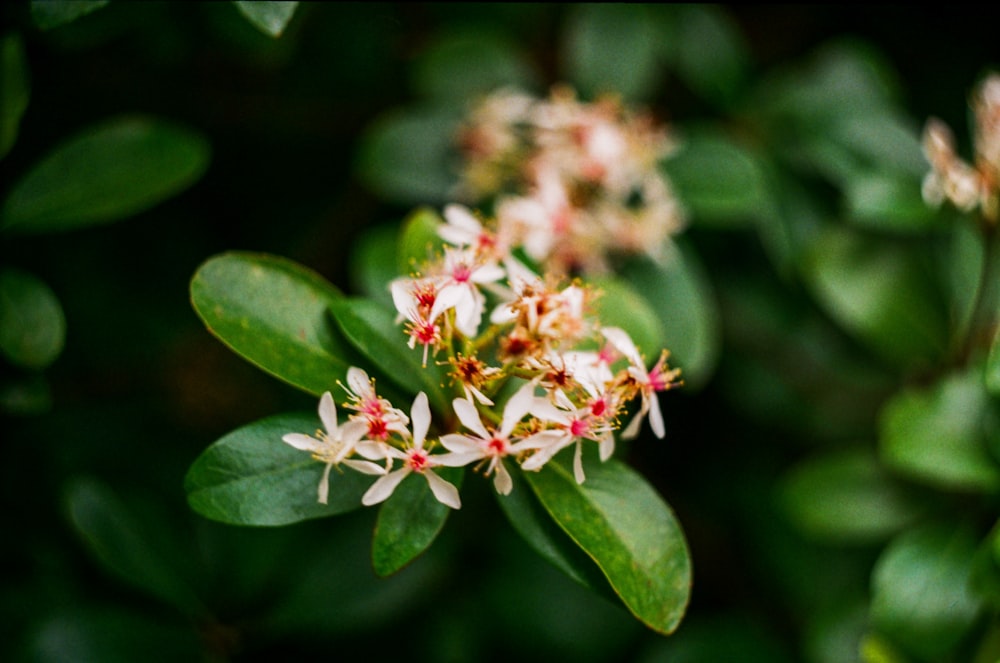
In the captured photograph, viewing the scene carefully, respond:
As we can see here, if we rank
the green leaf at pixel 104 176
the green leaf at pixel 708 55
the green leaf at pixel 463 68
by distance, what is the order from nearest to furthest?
the green leaf at pixel 104 176 < the green leaf at pixel 463 68 < the green leaf at pixel 708 55

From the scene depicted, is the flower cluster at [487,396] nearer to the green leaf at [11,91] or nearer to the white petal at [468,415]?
the white petal at [468,415]

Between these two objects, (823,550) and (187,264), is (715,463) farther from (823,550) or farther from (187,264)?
(187,264)

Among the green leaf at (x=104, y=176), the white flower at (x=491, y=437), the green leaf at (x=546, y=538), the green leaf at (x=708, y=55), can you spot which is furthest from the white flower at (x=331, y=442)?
the green leaf at (x=708, y=55)

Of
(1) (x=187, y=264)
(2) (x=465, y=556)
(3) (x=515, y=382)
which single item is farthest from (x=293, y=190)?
(3) (x=515, y=382)

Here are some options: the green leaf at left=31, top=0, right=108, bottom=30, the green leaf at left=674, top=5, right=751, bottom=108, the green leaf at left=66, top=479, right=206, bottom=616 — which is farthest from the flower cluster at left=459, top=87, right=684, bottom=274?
the green leaf at left=66, top=479, right=206, bottom=616

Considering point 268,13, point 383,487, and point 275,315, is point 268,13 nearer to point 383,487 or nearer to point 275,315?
point 275,315

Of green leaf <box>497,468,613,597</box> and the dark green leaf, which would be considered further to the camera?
the dark green leaf

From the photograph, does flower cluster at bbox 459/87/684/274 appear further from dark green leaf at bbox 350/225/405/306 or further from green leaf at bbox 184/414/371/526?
green leaf at bbox 184/414/371/526
